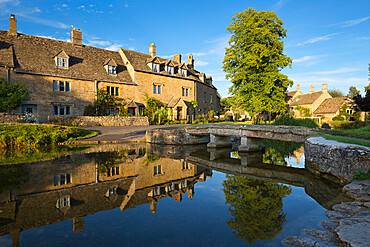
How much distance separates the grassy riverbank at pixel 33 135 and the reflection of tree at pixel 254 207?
47.8 ft

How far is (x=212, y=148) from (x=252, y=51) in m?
15.3

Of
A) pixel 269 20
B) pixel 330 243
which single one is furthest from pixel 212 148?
pixel 269 20

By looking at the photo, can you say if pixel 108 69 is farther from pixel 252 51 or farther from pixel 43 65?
pixel 252 51

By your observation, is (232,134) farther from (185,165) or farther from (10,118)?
(10,118)

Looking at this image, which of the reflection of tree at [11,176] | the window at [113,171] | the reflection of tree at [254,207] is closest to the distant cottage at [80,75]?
the reflection of tree at [11,176]

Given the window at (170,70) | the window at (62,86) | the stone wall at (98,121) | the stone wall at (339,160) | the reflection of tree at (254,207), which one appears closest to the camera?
the reflection of tree at (254,207)

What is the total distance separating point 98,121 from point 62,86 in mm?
6955

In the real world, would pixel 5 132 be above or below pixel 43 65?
below

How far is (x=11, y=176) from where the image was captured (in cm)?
809

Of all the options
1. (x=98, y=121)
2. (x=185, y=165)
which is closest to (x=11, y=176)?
(x=185, y=165)

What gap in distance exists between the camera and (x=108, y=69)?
31219mm

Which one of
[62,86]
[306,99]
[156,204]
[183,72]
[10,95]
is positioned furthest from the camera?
[306,99]

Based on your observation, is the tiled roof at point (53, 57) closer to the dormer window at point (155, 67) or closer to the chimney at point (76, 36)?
the chimney at point (76, 36)

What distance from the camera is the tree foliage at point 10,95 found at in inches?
896
